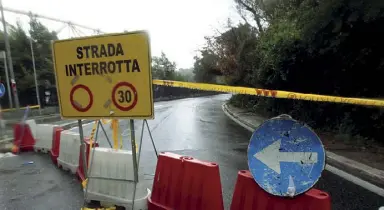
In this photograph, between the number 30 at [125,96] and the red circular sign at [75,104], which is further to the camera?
the red circular sign at [75,104]

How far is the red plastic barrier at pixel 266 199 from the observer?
313cm

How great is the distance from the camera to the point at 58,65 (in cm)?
425

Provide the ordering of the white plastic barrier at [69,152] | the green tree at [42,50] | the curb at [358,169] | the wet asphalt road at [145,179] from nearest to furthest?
the wet asphalt road at [145,179] < the curb at [358,169] < the white plastic barrier at [69,152] < the green tree at [42,50]

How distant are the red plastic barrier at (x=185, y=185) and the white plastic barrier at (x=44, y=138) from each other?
17.8 feet

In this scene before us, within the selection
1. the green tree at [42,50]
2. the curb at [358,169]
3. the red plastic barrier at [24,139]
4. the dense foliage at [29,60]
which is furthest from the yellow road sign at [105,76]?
the green tree at [42,50]

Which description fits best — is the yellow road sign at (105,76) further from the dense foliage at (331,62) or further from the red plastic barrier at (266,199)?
the dense foliage at (331,62)

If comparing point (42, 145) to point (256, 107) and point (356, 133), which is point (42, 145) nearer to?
point (356, 133)

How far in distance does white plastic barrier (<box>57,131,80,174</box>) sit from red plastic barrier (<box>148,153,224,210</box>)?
9.29ft

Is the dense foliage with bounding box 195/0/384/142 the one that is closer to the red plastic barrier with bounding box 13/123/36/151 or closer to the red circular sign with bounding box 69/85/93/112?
the red circular sign with bounding box 69/85/93/112

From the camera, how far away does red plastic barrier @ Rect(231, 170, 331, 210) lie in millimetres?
3133

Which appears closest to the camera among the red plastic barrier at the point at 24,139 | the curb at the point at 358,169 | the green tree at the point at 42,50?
the curb at the point at 358,169

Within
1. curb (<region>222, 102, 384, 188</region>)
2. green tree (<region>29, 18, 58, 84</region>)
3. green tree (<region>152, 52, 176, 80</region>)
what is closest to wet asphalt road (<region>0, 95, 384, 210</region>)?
curb (<region>222, 102, 384, 188</region>)

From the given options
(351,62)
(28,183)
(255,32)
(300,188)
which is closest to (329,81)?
(351,62)

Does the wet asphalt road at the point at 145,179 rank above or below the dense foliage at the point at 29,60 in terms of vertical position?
below
